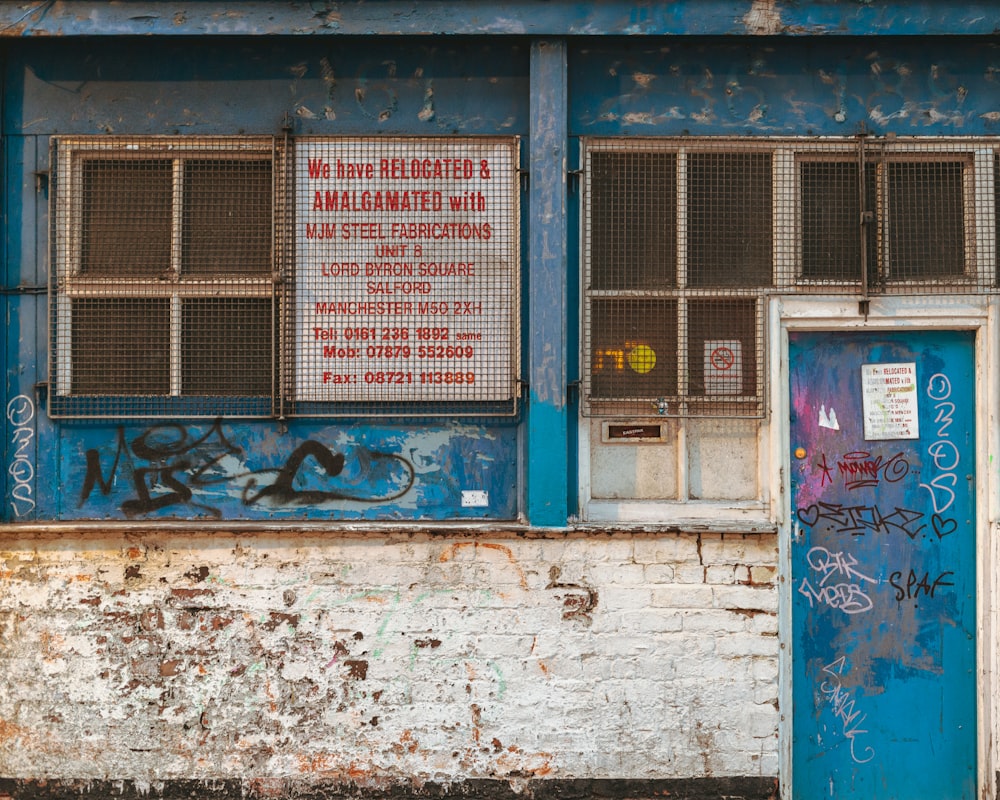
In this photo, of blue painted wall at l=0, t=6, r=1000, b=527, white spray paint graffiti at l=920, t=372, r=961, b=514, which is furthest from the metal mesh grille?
white spray paint graffiti at l=920, t=372, r=961, b=514

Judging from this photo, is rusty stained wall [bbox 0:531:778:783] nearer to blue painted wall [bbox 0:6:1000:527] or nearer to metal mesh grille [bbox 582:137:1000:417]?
blue painted wall [bbox 0:6:1000:527]

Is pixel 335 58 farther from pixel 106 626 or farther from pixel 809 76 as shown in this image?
pixel 106 626

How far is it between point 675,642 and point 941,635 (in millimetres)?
1410

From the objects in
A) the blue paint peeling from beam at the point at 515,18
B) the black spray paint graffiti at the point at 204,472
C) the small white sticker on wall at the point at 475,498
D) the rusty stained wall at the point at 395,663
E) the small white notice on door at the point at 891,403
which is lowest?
the rusty stained wall at the point at 395,663

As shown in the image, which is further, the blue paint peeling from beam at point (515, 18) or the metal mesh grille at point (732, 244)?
the metal mesh grille at point (732, 244)

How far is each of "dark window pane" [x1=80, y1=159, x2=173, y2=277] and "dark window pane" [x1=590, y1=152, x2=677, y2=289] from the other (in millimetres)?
2250

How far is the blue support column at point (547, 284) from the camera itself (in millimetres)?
4254

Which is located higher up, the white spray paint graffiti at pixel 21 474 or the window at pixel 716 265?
the window at pixel 716 265

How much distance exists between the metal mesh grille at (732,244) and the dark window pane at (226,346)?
1681 mm

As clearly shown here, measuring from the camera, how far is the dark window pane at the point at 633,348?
4.38 meters

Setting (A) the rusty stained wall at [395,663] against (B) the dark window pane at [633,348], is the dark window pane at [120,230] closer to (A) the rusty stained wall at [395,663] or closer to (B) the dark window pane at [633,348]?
(A) the rusty stained wall at [395,663]

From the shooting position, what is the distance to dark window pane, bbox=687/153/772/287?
440 cm

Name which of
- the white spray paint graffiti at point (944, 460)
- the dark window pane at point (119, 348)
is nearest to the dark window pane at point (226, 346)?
the dark window pane at point (119, 348)

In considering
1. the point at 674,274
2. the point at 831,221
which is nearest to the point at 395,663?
the point at 674,274
